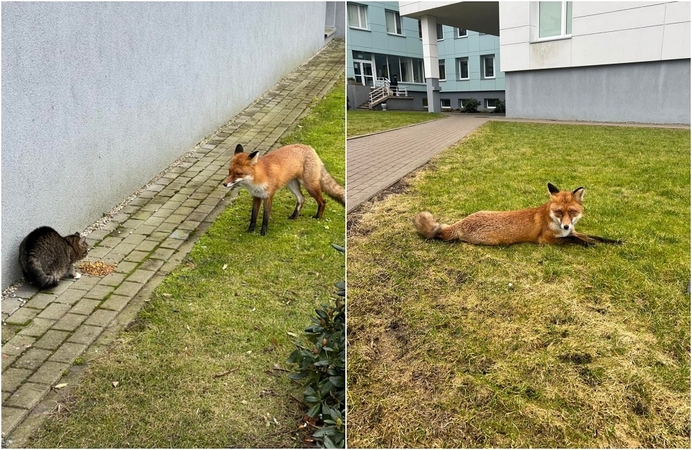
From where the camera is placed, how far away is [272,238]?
5.47m

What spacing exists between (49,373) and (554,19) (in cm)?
1368

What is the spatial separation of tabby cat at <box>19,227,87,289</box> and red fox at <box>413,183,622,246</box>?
3026 mm

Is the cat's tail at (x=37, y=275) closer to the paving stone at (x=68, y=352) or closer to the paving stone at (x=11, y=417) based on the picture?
the paving stone at (x=68, y=352)

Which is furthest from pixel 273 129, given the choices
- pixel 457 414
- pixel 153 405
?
pixel 457 414

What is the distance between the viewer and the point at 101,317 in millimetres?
3873

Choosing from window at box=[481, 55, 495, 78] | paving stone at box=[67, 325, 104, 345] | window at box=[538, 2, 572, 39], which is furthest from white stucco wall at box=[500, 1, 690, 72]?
paving stone at box=[67, 325, 104, 345]

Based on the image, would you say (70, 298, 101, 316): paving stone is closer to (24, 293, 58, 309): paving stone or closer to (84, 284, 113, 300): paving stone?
(84, 284, 113, 300): paving stone

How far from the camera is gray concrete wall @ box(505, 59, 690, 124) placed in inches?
461

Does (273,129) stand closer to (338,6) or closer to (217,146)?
(217,146)

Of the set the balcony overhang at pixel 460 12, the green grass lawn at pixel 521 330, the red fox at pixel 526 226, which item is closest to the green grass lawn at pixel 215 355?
the green grass lawn at pixel 521 330

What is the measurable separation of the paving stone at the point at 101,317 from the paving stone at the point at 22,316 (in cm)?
44

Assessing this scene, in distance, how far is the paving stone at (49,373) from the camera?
3148mm

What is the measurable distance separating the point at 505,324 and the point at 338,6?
670 inches

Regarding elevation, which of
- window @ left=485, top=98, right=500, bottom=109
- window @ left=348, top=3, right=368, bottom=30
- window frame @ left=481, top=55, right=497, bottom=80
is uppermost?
window @ left=348, top=3, right=368, bottom=30
